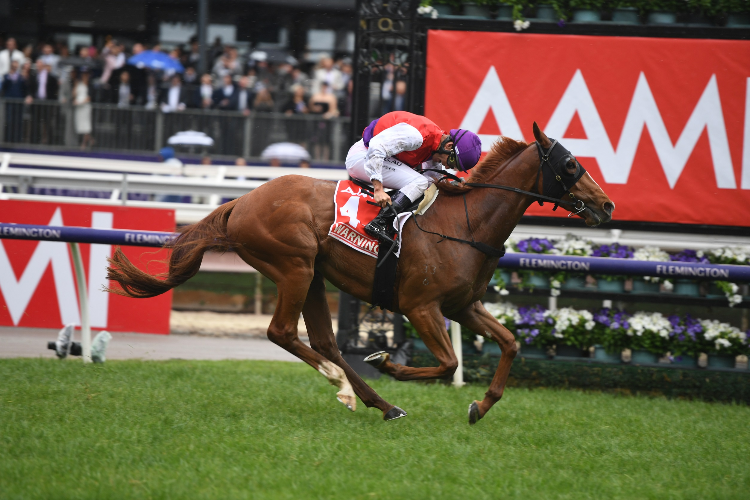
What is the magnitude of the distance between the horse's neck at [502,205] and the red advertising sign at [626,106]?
2076mm

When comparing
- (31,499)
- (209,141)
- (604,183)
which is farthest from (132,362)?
(209,141)

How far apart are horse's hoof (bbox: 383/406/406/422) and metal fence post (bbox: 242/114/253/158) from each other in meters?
10.4

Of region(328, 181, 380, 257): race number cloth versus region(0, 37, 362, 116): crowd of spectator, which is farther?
region(0, 37, 362, 116): crowd of spectator

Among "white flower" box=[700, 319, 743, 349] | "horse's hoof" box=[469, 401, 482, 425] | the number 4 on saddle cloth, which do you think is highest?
the number 4 on saddle cloth

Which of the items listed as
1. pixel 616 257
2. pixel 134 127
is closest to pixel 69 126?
pixel 134 127

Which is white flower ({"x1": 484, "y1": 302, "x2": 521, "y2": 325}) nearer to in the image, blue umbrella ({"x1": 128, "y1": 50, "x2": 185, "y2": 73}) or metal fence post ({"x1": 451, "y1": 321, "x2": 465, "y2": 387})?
metal fence post ({"x1": 451, "y1": 321, "x2": 465, "y2": 387})

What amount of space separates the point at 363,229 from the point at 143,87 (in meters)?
12.1

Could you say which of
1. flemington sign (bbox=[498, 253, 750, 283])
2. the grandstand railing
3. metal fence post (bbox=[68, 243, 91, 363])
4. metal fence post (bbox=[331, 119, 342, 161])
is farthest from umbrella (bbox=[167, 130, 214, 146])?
flemington sign (bbox=[498, 253, 750, 283])

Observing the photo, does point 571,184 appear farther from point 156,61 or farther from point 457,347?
point 156,61

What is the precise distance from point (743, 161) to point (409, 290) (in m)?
3.94

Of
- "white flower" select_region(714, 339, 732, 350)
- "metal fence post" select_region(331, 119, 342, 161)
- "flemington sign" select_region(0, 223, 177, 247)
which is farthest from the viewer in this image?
"metal fence post" select_region(331, 119, 342, 161)

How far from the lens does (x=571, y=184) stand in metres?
5.35

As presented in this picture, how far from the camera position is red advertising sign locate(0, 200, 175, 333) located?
8.18 m

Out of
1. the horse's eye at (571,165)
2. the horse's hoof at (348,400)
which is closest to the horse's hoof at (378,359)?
the horse's hoof at (348,400)
